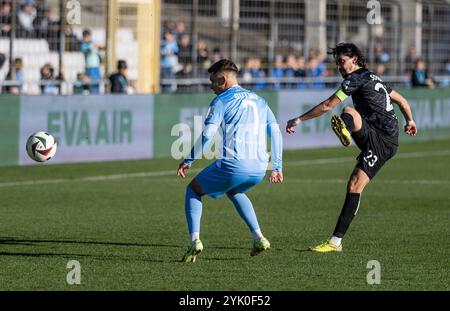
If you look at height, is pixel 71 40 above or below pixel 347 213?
above

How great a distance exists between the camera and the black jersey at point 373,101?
12.0 metres

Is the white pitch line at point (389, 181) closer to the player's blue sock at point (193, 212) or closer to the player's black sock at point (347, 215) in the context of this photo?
the player's black sock at point (347, 215)

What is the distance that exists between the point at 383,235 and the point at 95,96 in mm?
10669

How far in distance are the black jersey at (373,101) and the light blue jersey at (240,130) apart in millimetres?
1302

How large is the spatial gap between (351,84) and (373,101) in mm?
341

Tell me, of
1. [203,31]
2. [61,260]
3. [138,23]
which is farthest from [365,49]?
[61,260]

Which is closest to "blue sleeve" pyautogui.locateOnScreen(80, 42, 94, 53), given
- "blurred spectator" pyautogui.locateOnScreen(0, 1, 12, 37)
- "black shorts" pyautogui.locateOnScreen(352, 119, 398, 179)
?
"blurred spectator" pyautogui.locateOnScreen(0, 1, 12, 37)

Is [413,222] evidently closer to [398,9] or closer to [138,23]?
[138,23]

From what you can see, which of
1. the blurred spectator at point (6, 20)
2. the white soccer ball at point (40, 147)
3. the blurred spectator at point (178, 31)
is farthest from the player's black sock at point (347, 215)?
the blurred spectator at point (178, 31)

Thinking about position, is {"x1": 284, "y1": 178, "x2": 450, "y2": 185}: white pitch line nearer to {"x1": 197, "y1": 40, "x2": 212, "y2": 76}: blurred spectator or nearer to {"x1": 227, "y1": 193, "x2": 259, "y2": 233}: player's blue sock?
{"x1": 197, "y1": 40, "x2": 212, "y2": 76}: blurred spectator

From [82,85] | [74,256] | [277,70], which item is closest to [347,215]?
[74,256]

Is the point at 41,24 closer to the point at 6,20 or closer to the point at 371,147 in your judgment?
the point at 6,20

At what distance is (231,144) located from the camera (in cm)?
1096

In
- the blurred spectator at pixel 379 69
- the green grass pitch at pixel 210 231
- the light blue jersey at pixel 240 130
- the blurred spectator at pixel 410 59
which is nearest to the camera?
the green grass pitch at pixel 210 231
